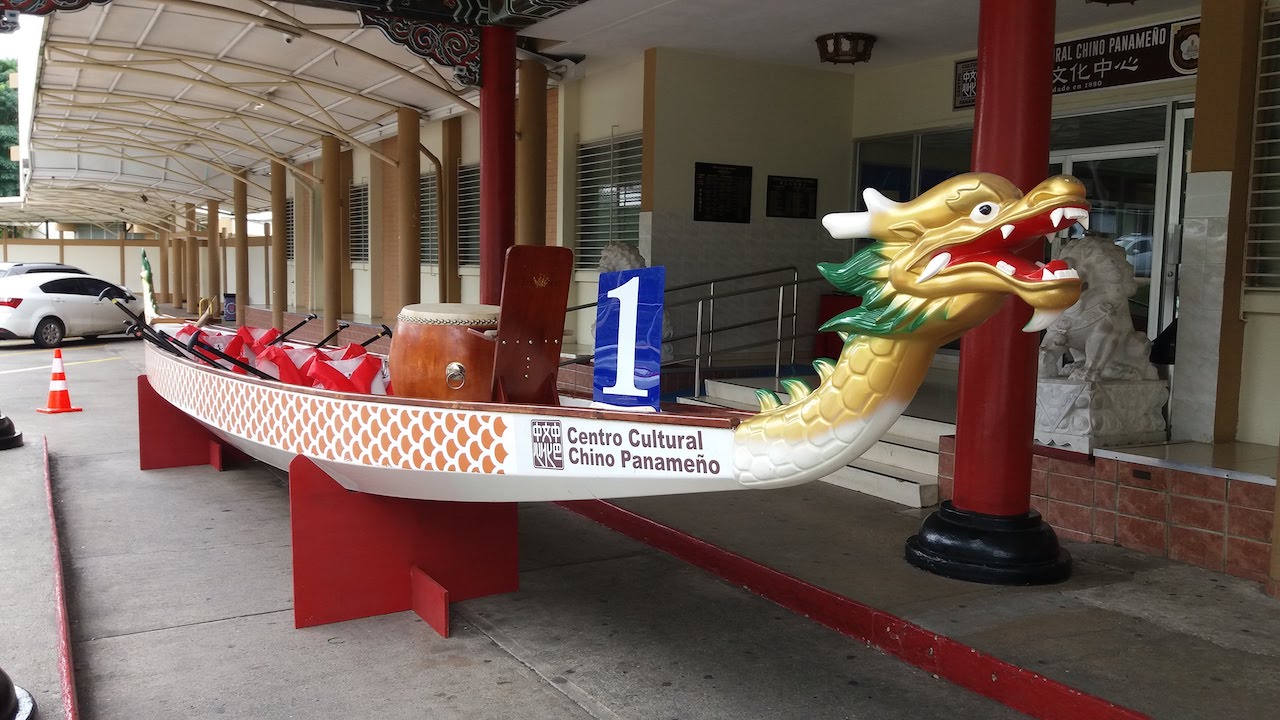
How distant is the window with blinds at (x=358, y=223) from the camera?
16688 millimetres

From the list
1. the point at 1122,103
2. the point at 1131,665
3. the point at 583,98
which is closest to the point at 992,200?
the point at 1131,665

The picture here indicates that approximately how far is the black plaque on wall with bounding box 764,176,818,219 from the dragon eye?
735cm

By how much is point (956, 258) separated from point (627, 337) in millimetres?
1193

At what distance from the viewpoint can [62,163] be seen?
17.6 metres

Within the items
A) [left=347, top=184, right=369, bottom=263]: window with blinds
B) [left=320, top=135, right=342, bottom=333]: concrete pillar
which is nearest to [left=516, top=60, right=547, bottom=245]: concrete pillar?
[left=320, top=135, right=342, bottom=333]: concrete pillar

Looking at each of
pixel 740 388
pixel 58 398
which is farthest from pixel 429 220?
pixel 740 388

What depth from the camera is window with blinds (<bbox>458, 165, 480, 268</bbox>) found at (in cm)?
1304

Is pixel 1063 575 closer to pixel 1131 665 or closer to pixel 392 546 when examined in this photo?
pixel 1131 665

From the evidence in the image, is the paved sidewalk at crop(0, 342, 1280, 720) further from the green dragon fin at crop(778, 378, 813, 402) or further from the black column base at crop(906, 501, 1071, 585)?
the green dragon fin at crop(778, 378, 813, 402)

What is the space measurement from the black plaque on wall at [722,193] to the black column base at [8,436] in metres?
5.93

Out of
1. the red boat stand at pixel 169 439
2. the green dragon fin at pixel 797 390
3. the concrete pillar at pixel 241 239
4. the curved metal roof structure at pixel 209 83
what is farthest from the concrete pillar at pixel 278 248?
the green dragon fin at pixel 797 390

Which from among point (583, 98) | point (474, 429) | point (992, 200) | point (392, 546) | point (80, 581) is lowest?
point (80, 581)

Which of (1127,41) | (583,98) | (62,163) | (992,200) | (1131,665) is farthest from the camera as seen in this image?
(62,163)

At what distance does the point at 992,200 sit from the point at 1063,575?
2.55 m
